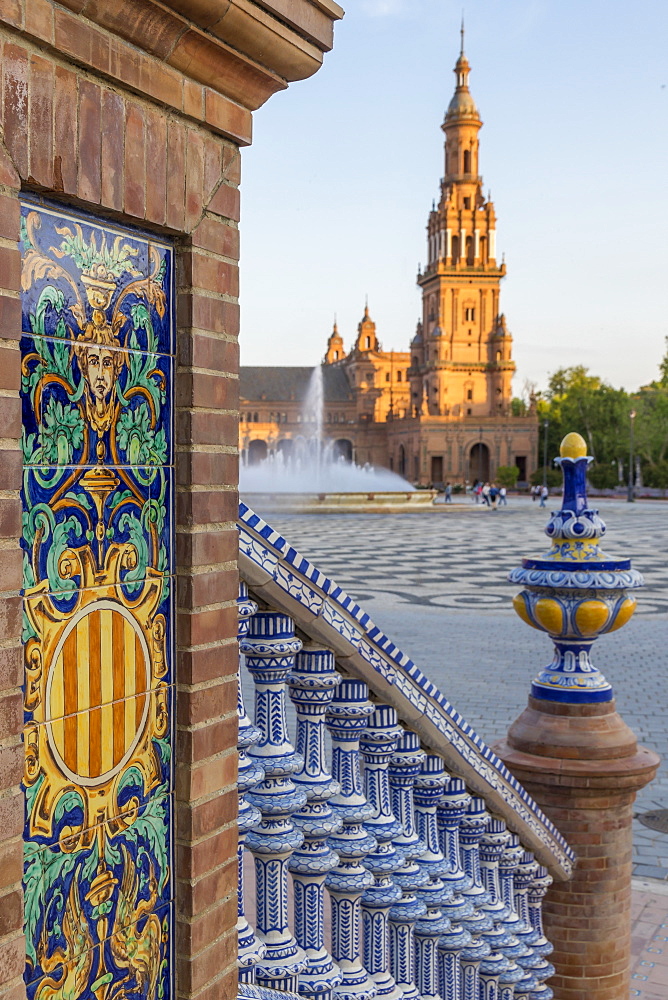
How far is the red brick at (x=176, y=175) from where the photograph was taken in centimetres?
148

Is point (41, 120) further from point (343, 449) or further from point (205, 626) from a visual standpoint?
point (343, 449)

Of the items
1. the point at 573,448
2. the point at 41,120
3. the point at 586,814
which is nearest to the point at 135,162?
the point at 41,120

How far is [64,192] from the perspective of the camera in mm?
1281

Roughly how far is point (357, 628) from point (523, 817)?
1.32 metres

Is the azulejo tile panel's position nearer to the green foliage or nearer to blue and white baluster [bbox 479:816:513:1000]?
blue and white baluster [bbox 479:816:513:1000]

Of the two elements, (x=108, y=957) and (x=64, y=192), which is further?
(x=108, y=957)

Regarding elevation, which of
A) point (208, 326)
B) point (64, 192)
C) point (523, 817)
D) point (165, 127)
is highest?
point (165, 127)

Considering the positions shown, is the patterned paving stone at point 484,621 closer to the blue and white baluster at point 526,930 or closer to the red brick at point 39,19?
the blue and white baluster at point 526,930

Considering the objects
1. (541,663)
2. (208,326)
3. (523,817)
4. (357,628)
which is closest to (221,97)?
(208,326)

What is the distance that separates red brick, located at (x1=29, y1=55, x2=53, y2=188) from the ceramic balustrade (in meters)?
0.90

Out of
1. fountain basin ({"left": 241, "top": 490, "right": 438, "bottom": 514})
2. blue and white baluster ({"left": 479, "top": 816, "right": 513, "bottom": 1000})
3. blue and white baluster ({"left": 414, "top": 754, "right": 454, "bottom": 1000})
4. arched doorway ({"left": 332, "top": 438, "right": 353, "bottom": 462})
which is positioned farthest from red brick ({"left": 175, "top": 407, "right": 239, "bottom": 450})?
arched doorway ({"left": 332, "top": 438, "right": 353, "bottom": 462})

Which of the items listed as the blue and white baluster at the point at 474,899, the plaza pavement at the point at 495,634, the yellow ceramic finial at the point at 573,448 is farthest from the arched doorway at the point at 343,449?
the blue and white baluster at the point at 474,899

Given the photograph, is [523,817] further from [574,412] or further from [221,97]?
[574,412]

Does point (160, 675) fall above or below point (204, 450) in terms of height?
below
